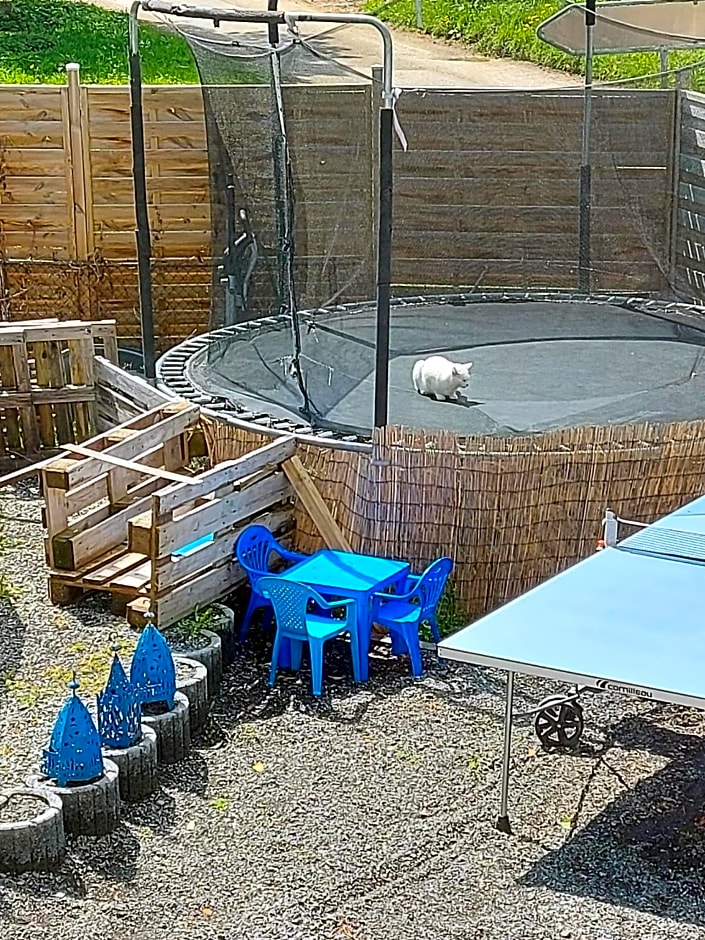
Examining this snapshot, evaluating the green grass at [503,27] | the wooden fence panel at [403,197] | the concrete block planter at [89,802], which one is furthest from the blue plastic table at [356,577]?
the green grass at [503,27]

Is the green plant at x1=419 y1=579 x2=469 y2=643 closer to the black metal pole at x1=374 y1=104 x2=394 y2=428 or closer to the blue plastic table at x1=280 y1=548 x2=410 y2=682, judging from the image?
the blue plastic table at x1=280 y1=548 x2=410 y2=682

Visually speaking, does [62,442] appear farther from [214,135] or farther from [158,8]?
[158,8]

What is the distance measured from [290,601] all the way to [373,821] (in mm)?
1196

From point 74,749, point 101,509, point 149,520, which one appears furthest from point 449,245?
point 74,749

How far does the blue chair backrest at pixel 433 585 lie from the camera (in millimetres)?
5969

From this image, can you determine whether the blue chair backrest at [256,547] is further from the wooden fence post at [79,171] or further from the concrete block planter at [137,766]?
the wooden fence post at [79,171]

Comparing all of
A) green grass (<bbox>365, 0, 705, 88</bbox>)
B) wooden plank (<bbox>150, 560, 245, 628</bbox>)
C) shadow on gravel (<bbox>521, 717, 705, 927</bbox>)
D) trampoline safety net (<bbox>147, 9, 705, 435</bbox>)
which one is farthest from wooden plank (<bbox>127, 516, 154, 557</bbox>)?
green grass (<bbox>365, 0, 705, 88</bbox>)

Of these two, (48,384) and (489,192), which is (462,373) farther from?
(489,192)

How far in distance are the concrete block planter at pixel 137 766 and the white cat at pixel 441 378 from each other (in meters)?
2.99

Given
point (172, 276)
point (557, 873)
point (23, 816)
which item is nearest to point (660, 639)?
point (557, 873)

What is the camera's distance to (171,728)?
506 cm

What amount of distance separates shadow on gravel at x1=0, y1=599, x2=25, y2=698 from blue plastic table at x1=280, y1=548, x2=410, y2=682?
1.14m

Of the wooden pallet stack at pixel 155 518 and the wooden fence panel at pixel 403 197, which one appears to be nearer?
the wooden pallet stack at pixel 155 518

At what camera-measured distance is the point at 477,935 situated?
163 inches
